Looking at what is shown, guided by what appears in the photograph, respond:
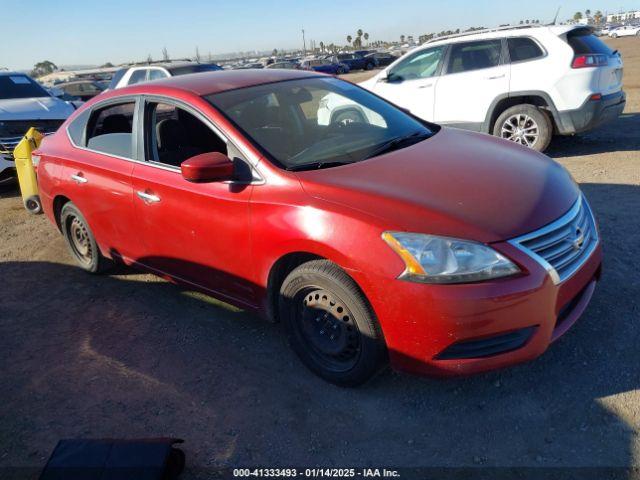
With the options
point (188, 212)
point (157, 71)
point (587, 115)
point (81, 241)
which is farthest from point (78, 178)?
point (157, 71)

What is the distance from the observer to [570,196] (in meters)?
2.95

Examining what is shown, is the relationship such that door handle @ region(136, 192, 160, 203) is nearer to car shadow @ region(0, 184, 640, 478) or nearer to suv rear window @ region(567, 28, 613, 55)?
car shadow @ region(0, 184, 640, 478)

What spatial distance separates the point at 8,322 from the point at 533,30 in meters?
7.09

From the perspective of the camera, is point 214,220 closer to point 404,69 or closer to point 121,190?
point 121,190

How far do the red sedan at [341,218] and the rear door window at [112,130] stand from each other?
2cm

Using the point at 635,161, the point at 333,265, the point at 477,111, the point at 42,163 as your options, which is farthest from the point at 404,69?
the point at 333,265

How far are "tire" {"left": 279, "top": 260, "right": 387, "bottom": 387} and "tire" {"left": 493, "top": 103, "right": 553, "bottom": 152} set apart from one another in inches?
208

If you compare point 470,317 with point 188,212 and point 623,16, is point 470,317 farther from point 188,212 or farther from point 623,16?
point 623,16

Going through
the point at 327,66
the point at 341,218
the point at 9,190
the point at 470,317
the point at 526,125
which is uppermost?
the point at 327,66

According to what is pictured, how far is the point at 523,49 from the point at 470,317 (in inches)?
235

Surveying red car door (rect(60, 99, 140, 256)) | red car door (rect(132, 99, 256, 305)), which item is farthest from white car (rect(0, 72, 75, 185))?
red car door (rect(132, 99, 256, 305))

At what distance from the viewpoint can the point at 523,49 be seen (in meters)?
7.16

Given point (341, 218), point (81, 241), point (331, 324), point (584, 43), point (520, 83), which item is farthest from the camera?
point (520, 83)

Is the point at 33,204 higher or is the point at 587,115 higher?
the point at 587,115
